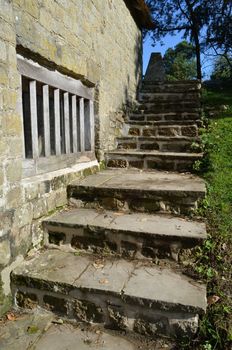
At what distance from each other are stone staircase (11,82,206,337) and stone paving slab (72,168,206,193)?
0.01 m

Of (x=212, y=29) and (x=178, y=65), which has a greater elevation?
(x=178, y=65)

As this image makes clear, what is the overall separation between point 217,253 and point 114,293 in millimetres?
904

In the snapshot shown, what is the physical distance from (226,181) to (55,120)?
209cm

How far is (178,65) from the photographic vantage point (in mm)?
22422

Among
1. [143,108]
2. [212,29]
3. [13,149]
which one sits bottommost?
[13,149]

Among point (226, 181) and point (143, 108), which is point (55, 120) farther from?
point (143, 108)

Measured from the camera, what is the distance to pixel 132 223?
276 cm

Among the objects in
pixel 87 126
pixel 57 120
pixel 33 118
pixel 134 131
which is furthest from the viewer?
pixel 134 131

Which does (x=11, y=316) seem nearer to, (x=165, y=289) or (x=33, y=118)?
(x=165, y=289)

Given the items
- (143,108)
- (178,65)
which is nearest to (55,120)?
(143,108)

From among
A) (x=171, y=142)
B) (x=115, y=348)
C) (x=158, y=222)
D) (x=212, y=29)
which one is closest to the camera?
(x=115, y=348)

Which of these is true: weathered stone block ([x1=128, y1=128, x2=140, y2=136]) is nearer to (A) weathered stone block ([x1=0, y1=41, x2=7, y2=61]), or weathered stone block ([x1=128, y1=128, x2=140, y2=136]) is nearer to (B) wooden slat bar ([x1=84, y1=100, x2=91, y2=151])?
(B) wooden slat bar ([x1=84, y1=100, x2=91, y2=151])

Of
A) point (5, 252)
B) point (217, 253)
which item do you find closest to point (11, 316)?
point (5, 252)

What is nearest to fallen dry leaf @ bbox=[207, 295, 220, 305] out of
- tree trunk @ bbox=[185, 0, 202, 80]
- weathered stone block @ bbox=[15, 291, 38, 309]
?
weathered stone block @ bbox=[15, 291, 38, 309]
